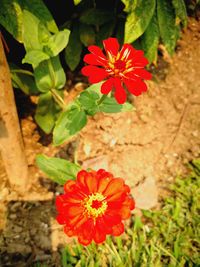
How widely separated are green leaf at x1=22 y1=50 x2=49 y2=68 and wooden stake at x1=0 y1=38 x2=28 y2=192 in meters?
0.08

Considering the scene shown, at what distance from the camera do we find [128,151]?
6.01ft

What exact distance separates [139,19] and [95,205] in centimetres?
79

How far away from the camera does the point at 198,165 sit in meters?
1.78

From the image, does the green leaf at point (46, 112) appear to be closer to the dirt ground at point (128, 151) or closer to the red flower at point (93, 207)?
the dirt ground at point (128, 151)

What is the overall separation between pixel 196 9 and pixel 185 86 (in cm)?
51

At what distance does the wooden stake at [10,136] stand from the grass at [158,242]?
358mm

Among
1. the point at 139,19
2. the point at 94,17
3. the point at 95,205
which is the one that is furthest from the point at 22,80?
the point at 95,205

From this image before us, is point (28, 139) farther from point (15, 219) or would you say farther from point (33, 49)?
point (33, 49)

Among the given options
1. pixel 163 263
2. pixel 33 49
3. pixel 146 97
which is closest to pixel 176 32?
pixel 146 97

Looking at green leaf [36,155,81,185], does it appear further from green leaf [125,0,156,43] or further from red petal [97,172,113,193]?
green leaf [125,0,156,43]

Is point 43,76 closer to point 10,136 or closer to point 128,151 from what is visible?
point 10,136

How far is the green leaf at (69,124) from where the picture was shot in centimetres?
133

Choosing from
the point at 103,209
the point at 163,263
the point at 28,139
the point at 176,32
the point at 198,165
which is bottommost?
the point at 163,263

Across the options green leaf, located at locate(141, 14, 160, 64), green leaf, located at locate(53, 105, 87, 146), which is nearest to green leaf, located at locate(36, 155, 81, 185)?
green leaf, located at locate(53, 105, 87, 146)
